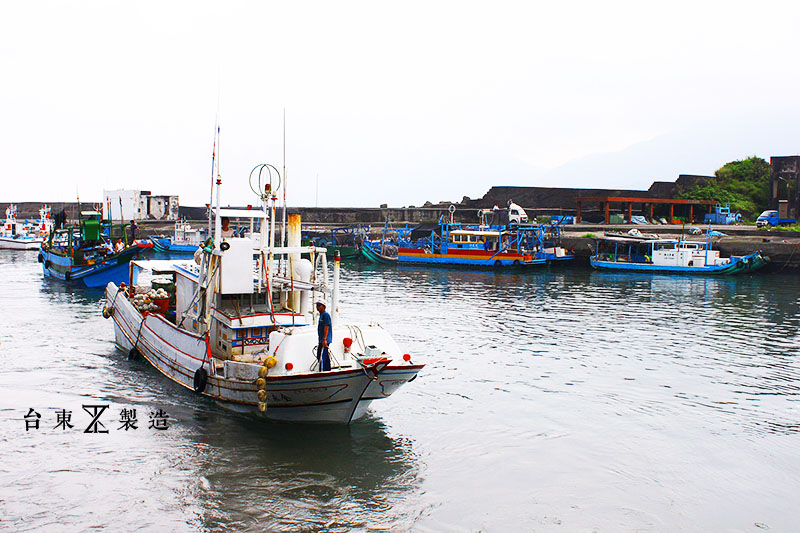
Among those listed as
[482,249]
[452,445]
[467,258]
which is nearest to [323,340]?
[452,445]

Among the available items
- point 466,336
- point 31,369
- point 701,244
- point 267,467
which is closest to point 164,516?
point 267,467

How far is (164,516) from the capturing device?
924 centimetres

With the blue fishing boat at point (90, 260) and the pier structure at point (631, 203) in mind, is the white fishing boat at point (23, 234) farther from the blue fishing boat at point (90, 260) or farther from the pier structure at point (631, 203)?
the pier structure at point (631, 203)

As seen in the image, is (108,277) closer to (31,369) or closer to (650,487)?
(31,369)

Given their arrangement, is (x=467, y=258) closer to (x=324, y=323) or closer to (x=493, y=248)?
(x=493, y=248)

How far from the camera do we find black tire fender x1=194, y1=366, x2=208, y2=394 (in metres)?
13.3

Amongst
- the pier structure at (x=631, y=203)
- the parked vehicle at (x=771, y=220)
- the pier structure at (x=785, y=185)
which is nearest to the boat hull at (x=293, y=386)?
the pier structure at (x=631, y=203)

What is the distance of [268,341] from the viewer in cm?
1370

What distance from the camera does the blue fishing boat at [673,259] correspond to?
43375mm

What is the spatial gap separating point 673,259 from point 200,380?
38181 millimetres

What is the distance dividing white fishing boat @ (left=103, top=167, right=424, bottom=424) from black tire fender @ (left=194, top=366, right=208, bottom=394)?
0.06 ft

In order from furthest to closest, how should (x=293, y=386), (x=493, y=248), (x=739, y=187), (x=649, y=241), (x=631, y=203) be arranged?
(x=739, y=187), (x=631, y=203), (x=493, y=248), (x=649, y=241), (x=293, y=386)

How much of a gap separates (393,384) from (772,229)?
1942 inches

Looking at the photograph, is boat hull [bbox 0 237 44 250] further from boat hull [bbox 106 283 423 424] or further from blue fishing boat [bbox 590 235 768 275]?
boat hull [bbox 106 283 423 424]
